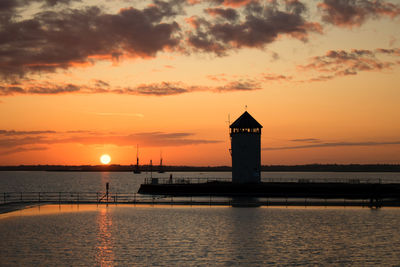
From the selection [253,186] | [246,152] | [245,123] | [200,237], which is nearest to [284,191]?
[253,186]

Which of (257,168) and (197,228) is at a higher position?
(257,168)

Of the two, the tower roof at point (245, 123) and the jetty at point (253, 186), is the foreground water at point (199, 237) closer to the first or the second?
the jetty at point (253, 186)

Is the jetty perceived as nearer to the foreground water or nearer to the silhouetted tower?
the silhouetted tower

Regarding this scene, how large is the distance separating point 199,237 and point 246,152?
46.3 m

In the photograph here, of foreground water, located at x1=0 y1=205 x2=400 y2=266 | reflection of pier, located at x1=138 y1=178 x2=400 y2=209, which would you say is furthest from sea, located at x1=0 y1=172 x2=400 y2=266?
reflection of pier, located at x1=138 y1=178 x2=400 y2=209

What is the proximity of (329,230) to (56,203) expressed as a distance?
41.5 meters

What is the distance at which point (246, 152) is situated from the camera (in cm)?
9206

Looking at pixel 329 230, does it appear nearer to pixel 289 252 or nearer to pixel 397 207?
pixel 289 252

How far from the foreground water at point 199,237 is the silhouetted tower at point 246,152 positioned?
21.5 m

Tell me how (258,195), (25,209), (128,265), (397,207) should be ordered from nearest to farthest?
(128,265), (25,209), (397,207), (258,195)

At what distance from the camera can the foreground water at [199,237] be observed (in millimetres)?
36500

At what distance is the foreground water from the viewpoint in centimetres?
3650

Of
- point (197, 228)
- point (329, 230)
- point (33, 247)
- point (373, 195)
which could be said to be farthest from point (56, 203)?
point (373, 195)

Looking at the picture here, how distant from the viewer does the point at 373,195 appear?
7744cm
